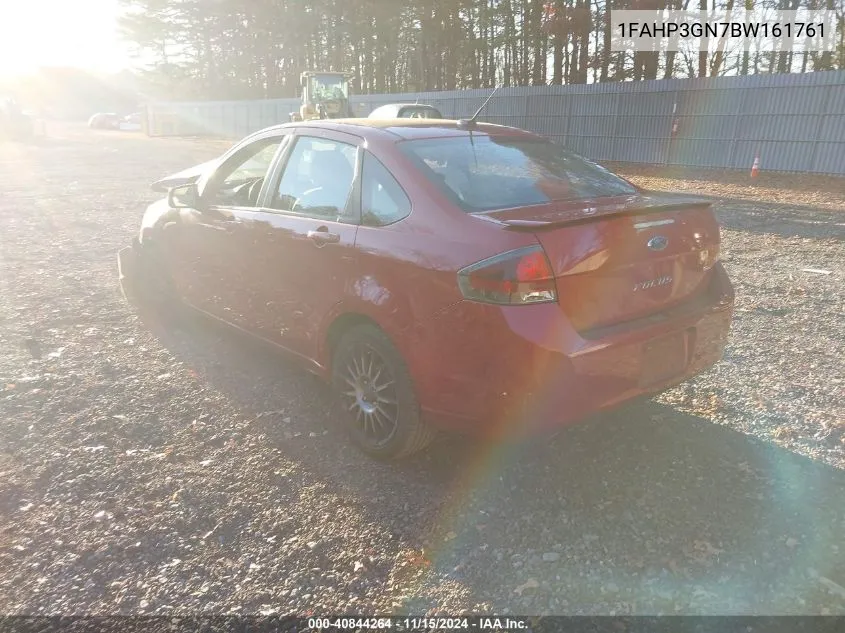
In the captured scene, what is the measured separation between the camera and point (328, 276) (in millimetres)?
3400

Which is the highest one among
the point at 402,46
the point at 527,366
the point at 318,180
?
the point at 402,46

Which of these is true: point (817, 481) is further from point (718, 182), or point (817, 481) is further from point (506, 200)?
point (718, 182)

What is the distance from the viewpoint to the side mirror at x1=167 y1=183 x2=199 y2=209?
4.64 metres

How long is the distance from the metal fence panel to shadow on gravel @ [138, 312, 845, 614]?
49.9ft

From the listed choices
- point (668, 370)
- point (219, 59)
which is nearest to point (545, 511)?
point (668, 370)

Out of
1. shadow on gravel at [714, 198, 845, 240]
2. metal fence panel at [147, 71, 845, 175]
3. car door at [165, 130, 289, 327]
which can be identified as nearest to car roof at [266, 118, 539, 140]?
car door at [165, 130, 289, 327]

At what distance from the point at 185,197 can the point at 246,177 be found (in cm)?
48

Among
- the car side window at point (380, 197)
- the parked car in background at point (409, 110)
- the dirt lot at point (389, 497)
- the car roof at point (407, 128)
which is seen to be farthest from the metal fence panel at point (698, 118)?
the car side window at point (380, 197)

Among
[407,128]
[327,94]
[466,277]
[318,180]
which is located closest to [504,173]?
[407,128]

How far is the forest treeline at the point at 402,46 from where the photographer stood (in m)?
28.2

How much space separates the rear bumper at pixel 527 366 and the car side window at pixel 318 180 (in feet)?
3.43

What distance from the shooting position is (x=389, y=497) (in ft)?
10.1

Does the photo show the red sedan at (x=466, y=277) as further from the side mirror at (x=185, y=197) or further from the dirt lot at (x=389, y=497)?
the side mirror at (x=185, y=197)

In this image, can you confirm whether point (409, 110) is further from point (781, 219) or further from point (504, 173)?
point (504, 173)
